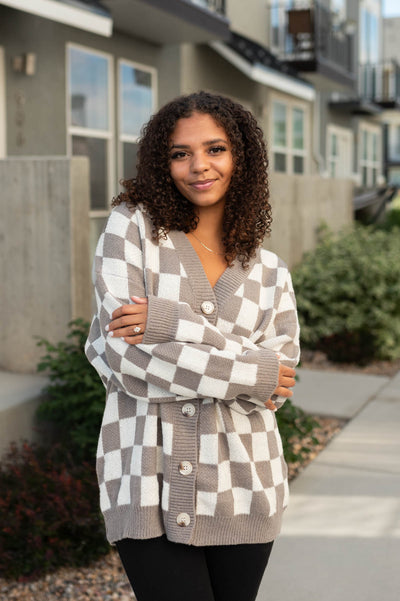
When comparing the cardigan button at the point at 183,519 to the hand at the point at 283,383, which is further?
the hand at the point at 283,383

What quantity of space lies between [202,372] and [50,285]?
3148 mm

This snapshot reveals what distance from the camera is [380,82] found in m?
22.0

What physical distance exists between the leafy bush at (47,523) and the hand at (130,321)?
174 cm

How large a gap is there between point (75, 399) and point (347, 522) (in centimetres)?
153

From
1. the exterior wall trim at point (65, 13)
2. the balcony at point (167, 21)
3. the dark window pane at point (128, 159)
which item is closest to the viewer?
the exterior wall trim at point (65, 13)

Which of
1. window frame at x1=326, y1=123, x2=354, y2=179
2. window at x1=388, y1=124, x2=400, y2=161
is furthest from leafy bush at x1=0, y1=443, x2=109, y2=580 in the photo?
window at x1=388, y1=124, x2=400, y2=161

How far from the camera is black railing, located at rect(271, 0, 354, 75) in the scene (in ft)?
46.7

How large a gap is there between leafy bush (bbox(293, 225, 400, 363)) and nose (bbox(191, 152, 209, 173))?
19.5ft

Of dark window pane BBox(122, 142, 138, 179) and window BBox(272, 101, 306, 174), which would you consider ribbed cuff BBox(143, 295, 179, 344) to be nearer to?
dark window pane BBox(122, 142, 138, 179)

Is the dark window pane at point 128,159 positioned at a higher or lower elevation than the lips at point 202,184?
higher

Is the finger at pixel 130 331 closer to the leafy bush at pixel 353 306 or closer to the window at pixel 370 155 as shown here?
the leafy bush at pixel 353 306

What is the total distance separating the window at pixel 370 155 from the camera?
21578 millimetres

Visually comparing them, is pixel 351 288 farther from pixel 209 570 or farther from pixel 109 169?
pixel 209 570

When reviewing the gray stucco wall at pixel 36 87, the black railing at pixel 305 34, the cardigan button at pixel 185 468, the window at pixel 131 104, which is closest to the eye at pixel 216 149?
the cardigan button at pixel 185 468
